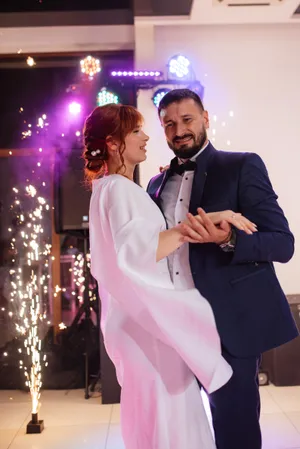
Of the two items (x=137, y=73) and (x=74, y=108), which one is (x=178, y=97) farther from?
(x=74, y=108)

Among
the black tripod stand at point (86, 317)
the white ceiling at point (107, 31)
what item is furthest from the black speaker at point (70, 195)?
the white ceiling at point (107, 31)

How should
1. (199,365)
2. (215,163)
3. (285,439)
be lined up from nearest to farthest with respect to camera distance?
1. (199,365)
2. (215,163)
3. (285,439)

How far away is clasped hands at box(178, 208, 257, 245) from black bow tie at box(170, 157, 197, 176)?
0.34 meters

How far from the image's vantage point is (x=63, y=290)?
4.31 metres

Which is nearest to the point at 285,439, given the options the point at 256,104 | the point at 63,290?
the point at 63,290

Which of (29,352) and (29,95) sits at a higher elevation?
(29,95)

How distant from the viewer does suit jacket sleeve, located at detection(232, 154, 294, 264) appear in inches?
61.7

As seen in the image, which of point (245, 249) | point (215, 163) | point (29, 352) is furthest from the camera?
point (29, 352)

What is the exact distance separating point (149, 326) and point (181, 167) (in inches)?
24.9

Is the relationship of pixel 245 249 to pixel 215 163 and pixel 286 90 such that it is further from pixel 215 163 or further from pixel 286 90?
pixel 286 90

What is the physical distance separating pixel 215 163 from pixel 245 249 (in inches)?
14.4

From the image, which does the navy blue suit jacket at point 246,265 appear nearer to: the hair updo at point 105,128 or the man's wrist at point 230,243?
the man's wrist at point 230,243

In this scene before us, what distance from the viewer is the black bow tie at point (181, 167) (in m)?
1.79

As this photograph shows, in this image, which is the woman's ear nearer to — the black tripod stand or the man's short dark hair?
the man's short dark hair
